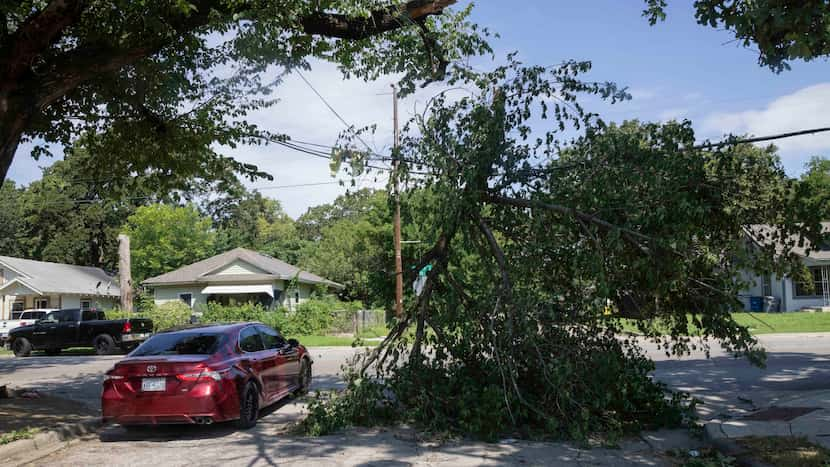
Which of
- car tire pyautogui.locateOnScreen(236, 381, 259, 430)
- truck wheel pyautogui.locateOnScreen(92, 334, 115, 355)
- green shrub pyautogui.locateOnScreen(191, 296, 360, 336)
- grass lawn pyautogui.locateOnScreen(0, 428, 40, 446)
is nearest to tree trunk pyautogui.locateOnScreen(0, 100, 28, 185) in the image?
grass lawn pyautogui.locateOnScreen(0, 428, 40, 446)

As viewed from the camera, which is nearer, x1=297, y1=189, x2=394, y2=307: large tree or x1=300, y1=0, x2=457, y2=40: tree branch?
x1=300, y1=0, x2=457, y2=40: tree branch

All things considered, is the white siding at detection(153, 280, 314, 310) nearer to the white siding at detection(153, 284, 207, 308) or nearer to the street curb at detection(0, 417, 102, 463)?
the white siding at detection(153, 284, 207, 308)

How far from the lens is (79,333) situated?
23.5m

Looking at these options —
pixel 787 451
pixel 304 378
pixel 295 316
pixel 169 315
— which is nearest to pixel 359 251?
pixel 295 316

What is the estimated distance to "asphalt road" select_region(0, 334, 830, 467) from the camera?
733 cm

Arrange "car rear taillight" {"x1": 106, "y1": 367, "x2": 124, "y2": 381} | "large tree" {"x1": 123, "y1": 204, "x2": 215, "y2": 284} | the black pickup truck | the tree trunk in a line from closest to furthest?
the tree trunk, "car rear taillight" {"x1": 106, "y1": 367, "x2": 124, "y2": 381}, the black pickup truck, "large tree" {"x1": 123, "y1": 204, "x2": 215, "y2": 284}

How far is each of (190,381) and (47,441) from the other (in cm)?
209

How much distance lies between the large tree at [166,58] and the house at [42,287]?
2960 centimetres

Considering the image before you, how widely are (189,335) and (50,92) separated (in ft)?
12.3

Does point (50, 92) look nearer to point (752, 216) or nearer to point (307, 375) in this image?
point (307, 375)

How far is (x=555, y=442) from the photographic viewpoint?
26.3 ft

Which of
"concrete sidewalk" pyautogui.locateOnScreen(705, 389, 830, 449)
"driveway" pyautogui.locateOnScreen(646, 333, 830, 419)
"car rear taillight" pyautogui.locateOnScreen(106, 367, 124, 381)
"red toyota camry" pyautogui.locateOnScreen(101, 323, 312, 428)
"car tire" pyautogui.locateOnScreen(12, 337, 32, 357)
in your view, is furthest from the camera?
"car tire" pyautogui.locateOnScreen(12, 337, 32, 357)

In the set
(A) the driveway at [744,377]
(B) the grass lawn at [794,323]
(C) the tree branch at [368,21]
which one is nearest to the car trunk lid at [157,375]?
(C) the tree branch at [368,21]

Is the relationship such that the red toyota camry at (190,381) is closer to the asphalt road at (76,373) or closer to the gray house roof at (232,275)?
the asphalt road at (76,373)
